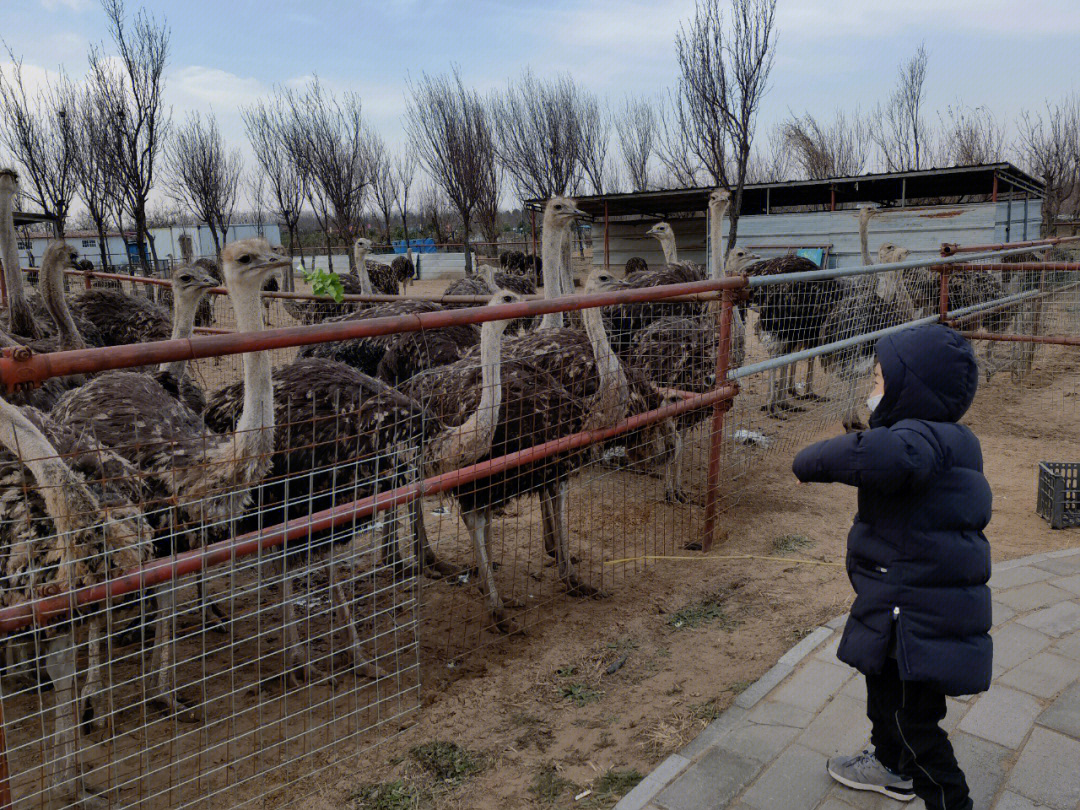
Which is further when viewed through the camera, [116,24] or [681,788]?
[116,24]

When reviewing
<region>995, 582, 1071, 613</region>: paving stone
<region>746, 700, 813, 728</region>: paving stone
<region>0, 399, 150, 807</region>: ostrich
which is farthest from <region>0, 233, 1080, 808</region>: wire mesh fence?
<region>995, 582, 1071, 613</region>: paving stone

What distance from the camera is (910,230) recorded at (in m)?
17.4

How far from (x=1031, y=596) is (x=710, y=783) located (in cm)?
212

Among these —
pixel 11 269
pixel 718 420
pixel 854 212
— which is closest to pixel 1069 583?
pixel 718 420

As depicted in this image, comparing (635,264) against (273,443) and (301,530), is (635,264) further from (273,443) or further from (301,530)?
(301,530)

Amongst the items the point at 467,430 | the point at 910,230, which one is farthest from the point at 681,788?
the point at 910,230

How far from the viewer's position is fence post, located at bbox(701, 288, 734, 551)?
14.4 ft

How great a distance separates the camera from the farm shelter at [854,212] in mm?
16844

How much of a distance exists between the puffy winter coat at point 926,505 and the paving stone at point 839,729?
25.1 inches

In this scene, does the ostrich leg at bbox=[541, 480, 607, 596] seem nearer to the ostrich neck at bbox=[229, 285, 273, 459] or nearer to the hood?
the ostrich neck at bbox=[229, 285, 273, 459]

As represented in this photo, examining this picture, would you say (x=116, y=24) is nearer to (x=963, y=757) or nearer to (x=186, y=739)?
(x=186, y=739)

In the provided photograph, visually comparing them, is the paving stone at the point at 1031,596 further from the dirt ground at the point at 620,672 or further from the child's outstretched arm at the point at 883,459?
the child's outstretched arm at the point at 883,459

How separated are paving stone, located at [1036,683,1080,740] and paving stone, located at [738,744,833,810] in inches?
32.8

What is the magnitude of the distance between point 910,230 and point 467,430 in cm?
1609
